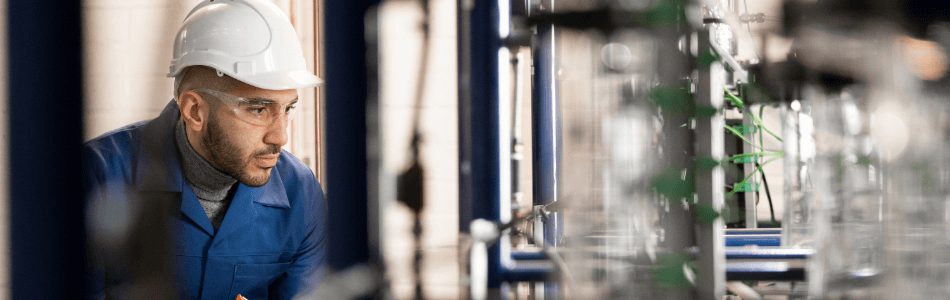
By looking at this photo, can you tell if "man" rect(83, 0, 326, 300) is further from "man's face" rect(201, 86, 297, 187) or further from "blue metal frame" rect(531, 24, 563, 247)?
"blue metal frame" rect(531, 24, 563, 247)

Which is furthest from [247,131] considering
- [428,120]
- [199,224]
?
[428,120]

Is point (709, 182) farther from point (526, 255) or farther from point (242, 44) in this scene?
point (526, 255)

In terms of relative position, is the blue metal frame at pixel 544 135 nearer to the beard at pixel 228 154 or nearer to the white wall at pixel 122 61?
the beard at pixel 228 154

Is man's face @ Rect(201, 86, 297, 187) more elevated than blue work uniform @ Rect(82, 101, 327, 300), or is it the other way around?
man's face @ Rect(201, 86, 297, 187)

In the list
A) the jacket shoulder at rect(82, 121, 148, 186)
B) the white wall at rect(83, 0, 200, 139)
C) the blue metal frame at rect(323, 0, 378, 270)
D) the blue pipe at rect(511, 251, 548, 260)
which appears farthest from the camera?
the blue pipe at rect(511, 251, 548, 260)

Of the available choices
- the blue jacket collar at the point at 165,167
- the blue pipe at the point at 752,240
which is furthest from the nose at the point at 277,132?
the blue pipe at the point at 752,240

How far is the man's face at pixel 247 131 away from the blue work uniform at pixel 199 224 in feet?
0.15

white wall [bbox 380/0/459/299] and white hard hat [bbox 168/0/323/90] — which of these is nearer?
white hard hat [bbox 168/0/323/90]

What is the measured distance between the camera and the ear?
758 mm

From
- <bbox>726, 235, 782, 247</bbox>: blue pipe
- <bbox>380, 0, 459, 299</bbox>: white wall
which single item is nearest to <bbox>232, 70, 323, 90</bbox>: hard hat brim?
<bbox>380, 0, 459, 299</bbox>: white wall

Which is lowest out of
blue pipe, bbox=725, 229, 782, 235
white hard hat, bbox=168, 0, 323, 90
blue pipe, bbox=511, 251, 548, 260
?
blue pipe, bbox=511, 251, 548, 260

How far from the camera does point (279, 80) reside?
2.60 feet

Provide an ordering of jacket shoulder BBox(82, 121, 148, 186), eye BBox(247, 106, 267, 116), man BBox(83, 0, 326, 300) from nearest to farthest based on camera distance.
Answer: jacket shoulder BBox(82, 121, 148, 186) < man BBox(83, 0, 326, 300) < eye BBox(247, 106, 267, 116)

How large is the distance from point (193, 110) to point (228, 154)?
77 mm
